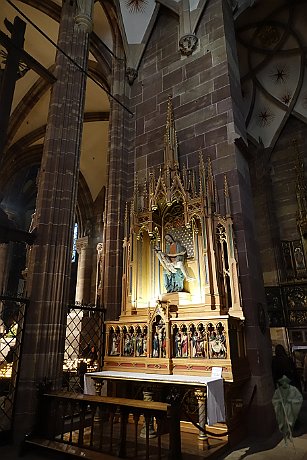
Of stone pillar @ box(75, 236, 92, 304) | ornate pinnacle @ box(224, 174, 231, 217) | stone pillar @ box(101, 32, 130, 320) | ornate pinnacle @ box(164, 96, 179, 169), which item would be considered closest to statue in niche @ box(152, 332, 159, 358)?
stone pillar @ box(101, 32, 130, 320)

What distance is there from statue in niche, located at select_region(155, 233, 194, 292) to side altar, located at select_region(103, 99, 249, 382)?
0.02 metres

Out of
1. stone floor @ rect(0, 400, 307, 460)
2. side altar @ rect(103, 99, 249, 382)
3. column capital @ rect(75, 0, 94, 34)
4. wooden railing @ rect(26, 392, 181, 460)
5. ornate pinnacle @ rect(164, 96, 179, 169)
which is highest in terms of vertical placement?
column capital @ rect(75, 0, 94, 34)

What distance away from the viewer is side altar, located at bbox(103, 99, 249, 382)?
4.92m

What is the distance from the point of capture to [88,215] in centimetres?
1683

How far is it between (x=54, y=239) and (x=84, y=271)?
34.1ft

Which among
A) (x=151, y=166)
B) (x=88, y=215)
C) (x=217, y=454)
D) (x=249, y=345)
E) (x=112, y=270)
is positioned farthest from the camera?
(x=88, y=215)

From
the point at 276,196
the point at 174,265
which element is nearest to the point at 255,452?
the point at 174,265

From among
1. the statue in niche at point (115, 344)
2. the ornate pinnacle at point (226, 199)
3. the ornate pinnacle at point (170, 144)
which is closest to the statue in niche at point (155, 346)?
the statue in niche at point (115, 344)

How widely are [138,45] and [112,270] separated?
669 centimetres

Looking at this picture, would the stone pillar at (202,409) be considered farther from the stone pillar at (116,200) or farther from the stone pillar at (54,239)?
the stone pillar at (116,200)

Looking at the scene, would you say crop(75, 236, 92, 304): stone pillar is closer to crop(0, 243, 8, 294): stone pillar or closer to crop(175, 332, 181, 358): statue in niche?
crop(0, 243, 8, 294): stone pillar

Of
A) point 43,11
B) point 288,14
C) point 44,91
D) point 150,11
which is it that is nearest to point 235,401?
point 150,11

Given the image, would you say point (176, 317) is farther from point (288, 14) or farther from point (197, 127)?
point (288, 14)

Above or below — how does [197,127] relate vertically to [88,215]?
below
